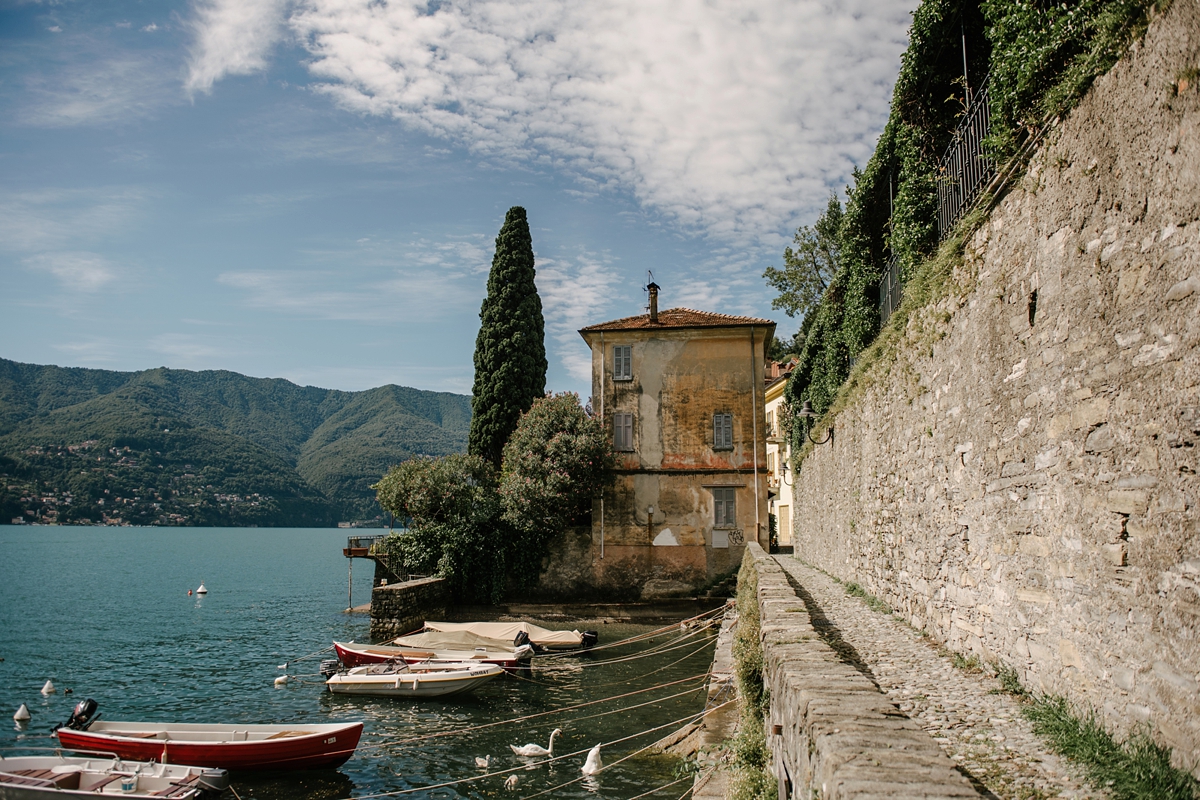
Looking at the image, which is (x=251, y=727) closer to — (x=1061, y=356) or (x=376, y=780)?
(x=376, y=780)

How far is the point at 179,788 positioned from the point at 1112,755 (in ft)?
44.6

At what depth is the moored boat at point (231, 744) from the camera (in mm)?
13586

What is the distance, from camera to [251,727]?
571 inches

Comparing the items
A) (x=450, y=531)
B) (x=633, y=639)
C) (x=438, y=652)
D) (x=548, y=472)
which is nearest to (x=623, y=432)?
(x=548, y=472)

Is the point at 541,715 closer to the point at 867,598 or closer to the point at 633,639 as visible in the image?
the point at 633,639

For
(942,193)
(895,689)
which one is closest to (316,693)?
(895,689)

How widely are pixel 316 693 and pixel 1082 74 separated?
2159 cm

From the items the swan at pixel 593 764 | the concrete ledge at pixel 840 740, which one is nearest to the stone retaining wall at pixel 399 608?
the swan at pixel 593 764

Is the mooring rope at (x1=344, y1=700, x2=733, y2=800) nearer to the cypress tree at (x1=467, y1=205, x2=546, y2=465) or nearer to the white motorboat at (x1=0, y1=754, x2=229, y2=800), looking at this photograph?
the white motorboat at (x1=0, y1=754, x2=229, y2=800)

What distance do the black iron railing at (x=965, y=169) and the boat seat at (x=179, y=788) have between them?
47.7 ft

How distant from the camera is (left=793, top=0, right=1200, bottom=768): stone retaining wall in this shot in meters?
3.67

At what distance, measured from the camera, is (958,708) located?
5.39 m

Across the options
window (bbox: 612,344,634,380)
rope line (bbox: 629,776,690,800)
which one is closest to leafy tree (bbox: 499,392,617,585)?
window (bbox: 612,344,634,380)

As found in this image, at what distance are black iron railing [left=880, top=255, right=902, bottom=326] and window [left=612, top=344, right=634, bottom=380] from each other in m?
18.3
